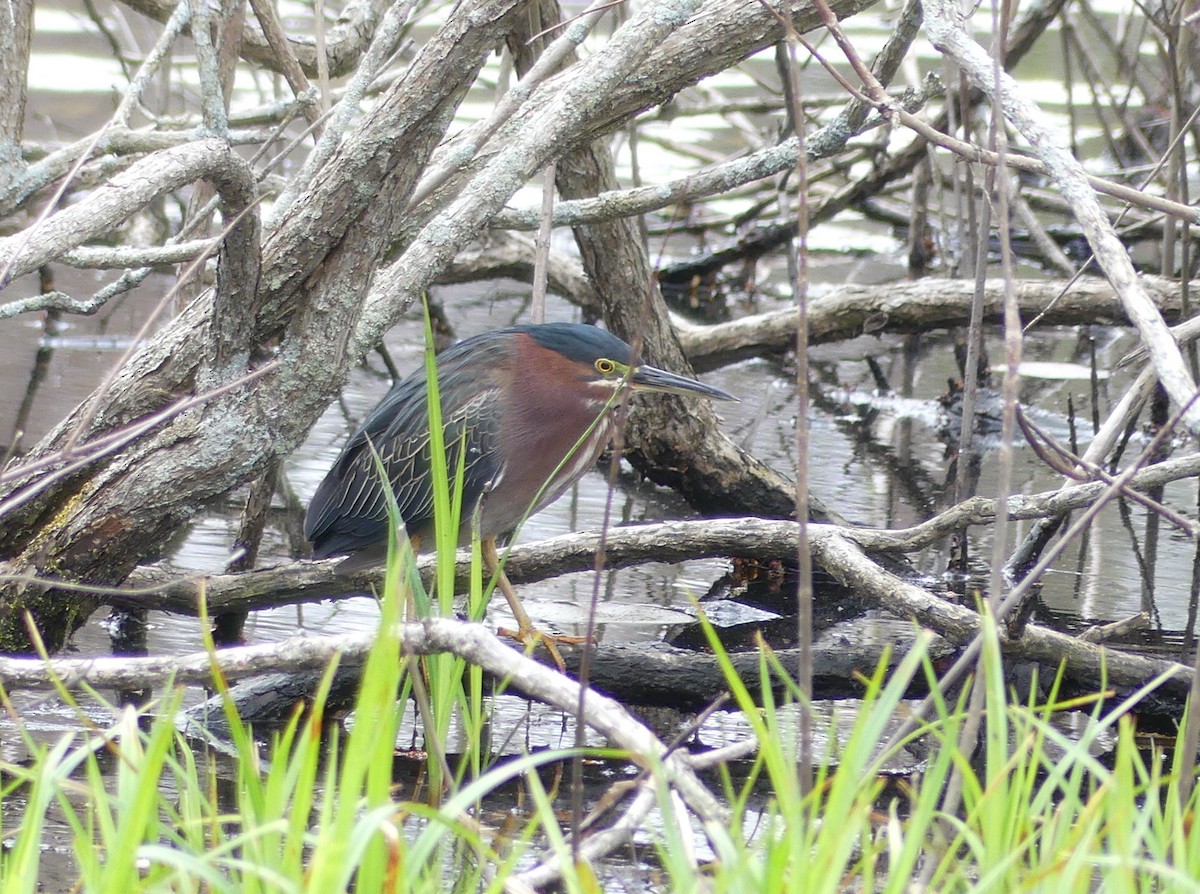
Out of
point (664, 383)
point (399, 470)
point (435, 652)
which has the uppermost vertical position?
point (664, 383)

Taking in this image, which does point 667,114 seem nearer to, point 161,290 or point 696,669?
point 161,290

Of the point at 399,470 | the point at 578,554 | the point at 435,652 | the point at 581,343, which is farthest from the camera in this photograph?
the point at 399,470

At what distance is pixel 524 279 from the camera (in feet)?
20.9

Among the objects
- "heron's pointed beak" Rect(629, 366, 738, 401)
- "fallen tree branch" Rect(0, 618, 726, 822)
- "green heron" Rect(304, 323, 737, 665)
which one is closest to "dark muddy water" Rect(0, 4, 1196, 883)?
"green heron" Rect(304, 323, 737, 665)

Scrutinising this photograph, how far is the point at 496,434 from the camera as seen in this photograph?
3885 mm

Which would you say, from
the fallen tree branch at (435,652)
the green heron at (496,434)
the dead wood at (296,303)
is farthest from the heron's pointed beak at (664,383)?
the fallen tree branch at (435,652)

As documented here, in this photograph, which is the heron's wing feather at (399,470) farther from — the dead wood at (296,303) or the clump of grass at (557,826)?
the clump of grass at (557,826)

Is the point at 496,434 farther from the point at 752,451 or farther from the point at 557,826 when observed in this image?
the point at 557,826

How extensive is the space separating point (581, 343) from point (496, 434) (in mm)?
358

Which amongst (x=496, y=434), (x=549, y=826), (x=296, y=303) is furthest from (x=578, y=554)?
(x=549, y=826)

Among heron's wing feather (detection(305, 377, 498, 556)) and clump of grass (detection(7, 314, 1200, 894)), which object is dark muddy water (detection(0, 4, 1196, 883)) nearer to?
heron's wing feather (detection(305, 377, 498, 556))

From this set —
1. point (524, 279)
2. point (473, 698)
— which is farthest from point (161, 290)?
point (473, 698)

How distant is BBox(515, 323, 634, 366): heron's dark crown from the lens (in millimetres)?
3824

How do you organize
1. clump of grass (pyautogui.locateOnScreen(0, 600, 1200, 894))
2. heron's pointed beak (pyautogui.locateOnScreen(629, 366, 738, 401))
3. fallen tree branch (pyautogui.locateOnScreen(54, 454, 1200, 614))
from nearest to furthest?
clump of grass (pyautogui.locateOnScreen(0, 600, 1200, 894))
fallen tree branch (pyautogui.locateOnScreen(54, 454, 1200, 614))
heron's pointed beak (pyautogui.locateOnScreen(629, 366, 738, 401))
